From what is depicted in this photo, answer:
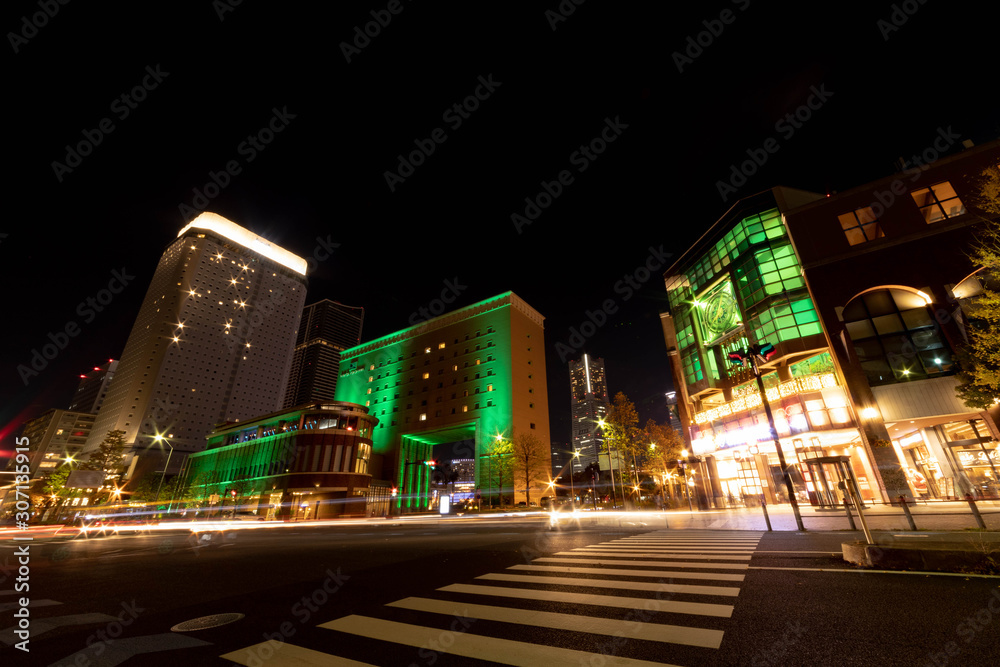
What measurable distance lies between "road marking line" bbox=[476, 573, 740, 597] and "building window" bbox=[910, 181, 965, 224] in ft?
118

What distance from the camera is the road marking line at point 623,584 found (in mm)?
5625

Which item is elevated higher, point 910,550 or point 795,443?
point 795,443

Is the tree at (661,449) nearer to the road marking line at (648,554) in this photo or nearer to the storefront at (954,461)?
the storefront at (954,461)

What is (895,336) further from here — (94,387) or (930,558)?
(94,387)

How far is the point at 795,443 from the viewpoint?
94.4 feet

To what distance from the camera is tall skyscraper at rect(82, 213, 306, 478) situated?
353 feet

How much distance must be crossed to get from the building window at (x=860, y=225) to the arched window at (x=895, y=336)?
4413mm

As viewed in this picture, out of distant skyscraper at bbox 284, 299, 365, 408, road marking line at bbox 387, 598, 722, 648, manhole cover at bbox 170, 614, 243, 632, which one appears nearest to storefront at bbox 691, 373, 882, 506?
road marking line at bbox 387, 598, 722, 648

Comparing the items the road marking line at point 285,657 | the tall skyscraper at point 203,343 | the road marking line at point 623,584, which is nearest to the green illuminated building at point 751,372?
the road marking line at point 623,584

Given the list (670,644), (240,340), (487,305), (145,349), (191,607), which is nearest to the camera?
(670,644)

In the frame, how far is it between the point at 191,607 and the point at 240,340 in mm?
149083

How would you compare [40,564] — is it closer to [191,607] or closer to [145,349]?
[191,607]

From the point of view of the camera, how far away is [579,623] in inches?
170

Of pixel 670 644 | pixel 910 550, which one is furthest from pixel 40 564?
pixel 910 550
